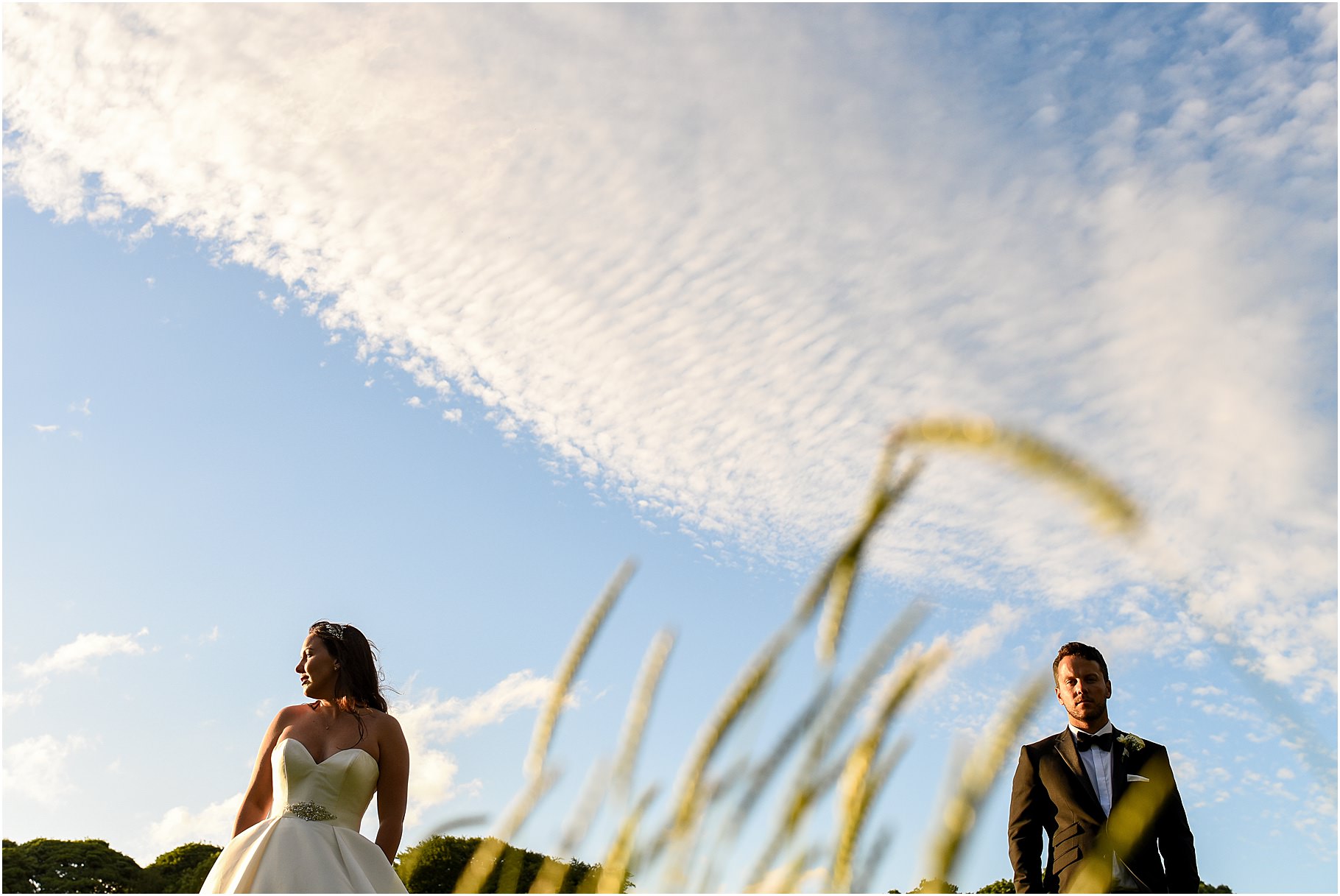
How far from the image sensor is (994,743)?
3.52 feet

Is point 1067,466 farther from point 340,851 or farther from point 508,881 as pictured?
point 340,851

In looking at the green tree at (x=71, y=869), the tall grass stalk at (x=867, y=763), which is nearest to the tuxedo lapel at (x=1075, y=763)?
the tall grass stalk at (x=867, y=763)

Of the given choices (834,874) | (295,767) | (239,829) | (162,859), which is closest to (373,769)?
(295,767)

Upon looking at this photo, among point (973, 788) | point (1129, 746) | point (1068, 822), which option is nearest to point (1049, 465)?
point (973, 788)

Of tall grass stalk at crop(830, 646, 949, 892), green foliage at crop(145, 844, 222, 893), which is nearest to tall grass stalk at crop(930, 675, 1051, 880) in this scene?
tall grass stalk at crop(830, 646, 949, 892)

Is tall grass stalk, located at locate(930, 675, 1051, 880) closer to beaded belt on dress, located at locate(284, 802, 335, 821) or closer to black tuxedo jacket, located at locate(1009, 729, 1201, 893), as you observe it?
black tuxedo jacket, located at locate(1009, 729, 1201, 893)

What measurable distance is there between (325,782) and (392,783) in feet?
1.33

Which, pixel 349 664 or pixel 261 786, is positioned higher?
pixel 349 664

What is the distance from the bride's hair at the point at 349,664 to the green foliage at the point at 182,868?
34501mm

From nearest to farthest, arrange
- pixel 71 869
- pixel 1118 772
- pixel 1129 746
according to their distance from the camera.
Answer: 1. pixel 1129 746
2. pixel 1118 772
3. pixel 71 869

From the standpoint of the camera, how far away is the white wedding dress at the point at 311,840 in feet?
18.9

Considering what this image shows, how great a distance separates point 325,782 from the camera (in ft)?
20.5

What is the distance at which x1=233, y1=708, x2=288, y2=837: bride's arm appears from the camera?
654 centimetres

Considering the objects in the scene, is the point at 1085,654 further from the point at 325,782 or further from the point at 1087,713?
the point at 325,782
